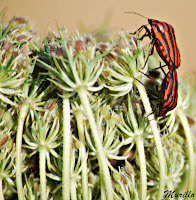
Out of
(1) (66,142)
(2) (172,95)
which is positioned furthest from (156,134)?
(1) (66,142)

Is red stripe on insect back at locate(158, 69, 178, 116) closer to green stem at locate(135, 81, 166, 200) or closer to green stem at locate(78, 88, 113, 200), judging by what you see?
green stem at locate(135, 81, 166, 200)

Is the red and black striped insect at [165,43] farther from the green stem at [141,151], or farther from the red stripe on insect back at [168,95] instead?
the green stem at [141,151]

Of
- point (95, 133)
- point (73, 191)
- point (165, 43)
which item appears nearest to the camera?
point (95, 133)

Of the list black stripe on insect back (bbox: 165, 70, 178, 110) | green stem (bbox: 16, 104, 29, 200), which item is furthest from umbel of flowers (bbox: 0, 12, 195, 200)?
black stripe on insect back (bbox: 165, 70, 178, 110)

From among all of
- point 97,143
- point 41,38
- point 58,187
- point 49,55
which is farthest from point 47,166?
point 41,38

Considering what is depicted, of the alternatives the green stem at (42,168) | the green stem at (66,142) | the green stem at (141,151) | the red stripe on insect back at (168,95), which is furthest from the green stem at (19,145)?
the red stripe on insect back at (168,95)

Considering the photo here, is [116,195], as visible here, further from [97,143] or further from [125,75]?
[125,75]

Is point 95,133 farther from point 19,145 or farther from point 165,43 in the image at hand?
point 165,43
